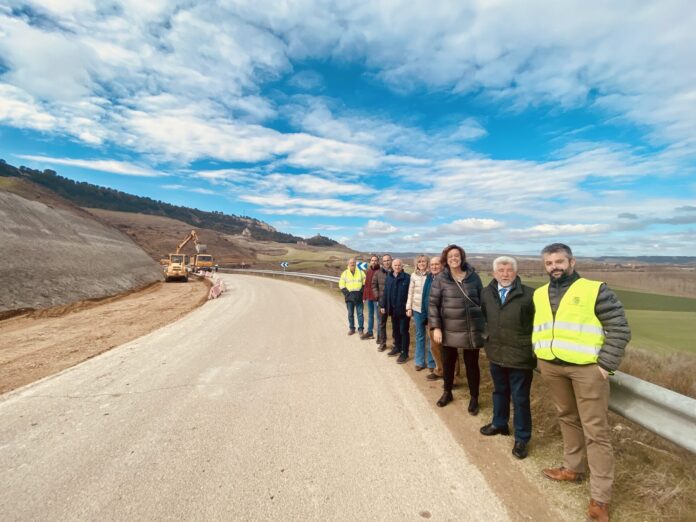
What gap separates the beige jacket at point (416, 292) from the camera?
6090mm

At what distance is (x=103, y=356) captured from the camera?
6625 mm

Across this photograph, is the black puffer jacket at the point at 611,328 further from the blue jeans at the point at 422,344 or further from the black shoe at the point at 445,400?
the blue jeans at the point at 422,344

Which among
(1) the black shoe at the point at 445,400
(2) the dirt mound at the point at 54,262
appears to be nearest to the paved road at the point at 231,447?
(1) the black shoe at the point at 445,400

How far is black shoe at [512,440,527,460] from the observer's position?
3247mm

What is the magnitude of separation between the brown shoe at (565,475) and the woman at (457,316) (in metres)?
1.28

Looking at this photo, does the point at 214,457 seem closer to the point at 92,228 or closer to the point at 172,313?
the point at 172,313

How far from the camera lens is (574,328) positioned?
108 inches

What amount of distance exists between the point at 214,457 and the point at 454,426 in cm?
257

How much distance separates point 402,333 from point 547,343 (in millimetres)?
3847

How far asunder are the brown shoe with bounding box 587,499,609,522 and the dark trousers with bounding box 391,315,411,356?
13.4ft

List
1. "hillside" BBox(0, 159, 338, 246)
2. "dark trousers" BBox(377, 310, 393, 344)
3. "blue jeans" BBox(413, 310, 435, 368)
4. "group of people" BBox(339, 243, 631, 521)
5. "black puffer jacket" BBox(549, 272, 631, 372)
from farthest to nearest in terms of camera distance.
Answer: "hillside" BBox(0, 159, 338, 246) < "dark trousers" BBox(377, 310, 393, 344) < "blue jeans" BBox(413, 310, 435, 368) < "group of people" BBox(339, 243, 631, 521) < "black puffer jacket" BBox(549, 272, 631, 372)

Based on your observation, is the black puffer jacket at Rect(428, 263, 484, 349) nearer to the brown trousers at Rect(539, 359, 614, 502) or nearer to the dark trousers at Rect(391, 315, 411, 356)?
the brown trousers at Rect(539, 359, 614, 502)

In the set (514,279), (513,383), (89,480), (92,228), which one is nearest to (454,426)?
(513,383)

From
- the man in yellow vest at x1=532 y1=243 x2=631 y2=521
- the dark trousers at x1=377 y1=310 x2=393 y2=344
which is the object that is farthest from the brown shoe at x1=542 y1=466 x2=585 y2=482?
the dark trousers at x1=377 y1=310 x2=393 y2=344
